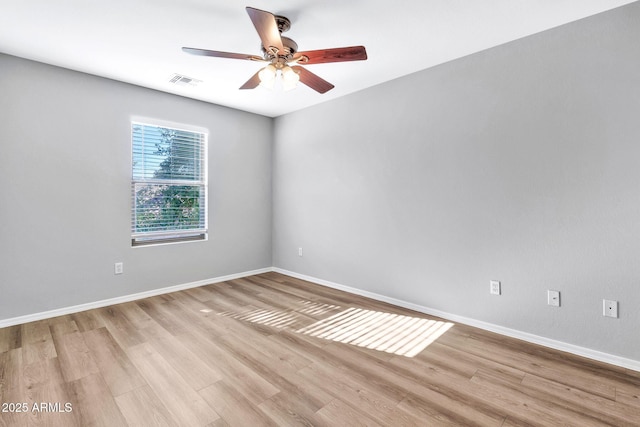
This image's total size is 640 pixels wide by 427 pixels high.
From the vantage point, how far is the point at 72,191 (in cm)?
310

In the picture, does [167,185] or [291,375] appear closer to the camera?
[291,375]

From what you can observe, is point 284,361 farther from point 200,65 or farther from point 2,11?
point 2,11

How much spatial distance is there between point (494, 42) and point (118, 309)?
4454 mm

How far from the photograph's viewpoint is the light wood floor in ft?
5.39

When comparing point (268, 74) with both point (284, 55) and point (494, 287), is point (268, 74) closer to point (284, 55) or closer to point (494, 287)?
point (284, 55)

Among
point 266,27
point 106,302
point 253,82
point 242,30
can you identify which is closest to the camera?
point 266,27

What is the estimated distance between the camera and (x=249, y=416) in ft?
5.35

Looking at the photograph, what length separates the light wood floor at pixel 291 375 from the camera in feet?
5.39

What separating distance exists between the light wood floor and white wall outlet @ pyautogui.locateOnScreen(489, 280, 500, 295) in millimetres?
369

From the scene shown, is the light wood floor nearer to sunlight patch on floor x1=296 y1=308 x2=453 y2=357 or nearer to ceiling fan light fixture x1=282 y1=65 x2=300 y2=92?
sunlight patch on floor x1=296 y1=308 x2=453 y2=357

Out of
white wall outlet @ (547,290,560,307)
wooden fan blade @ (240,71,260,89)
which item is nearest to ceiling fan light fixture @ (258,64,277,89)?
wooden fan blade @ (240,71,260,89)

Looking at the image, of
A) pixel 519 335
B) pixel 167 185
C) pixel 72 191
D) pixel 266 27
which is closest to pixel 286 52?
pixel 266 27

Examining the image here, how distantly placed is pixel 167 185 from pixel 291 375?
2.92 metres

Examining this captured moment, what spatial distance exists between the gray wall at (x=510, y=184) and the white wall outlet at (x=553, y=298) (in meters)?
0.04
